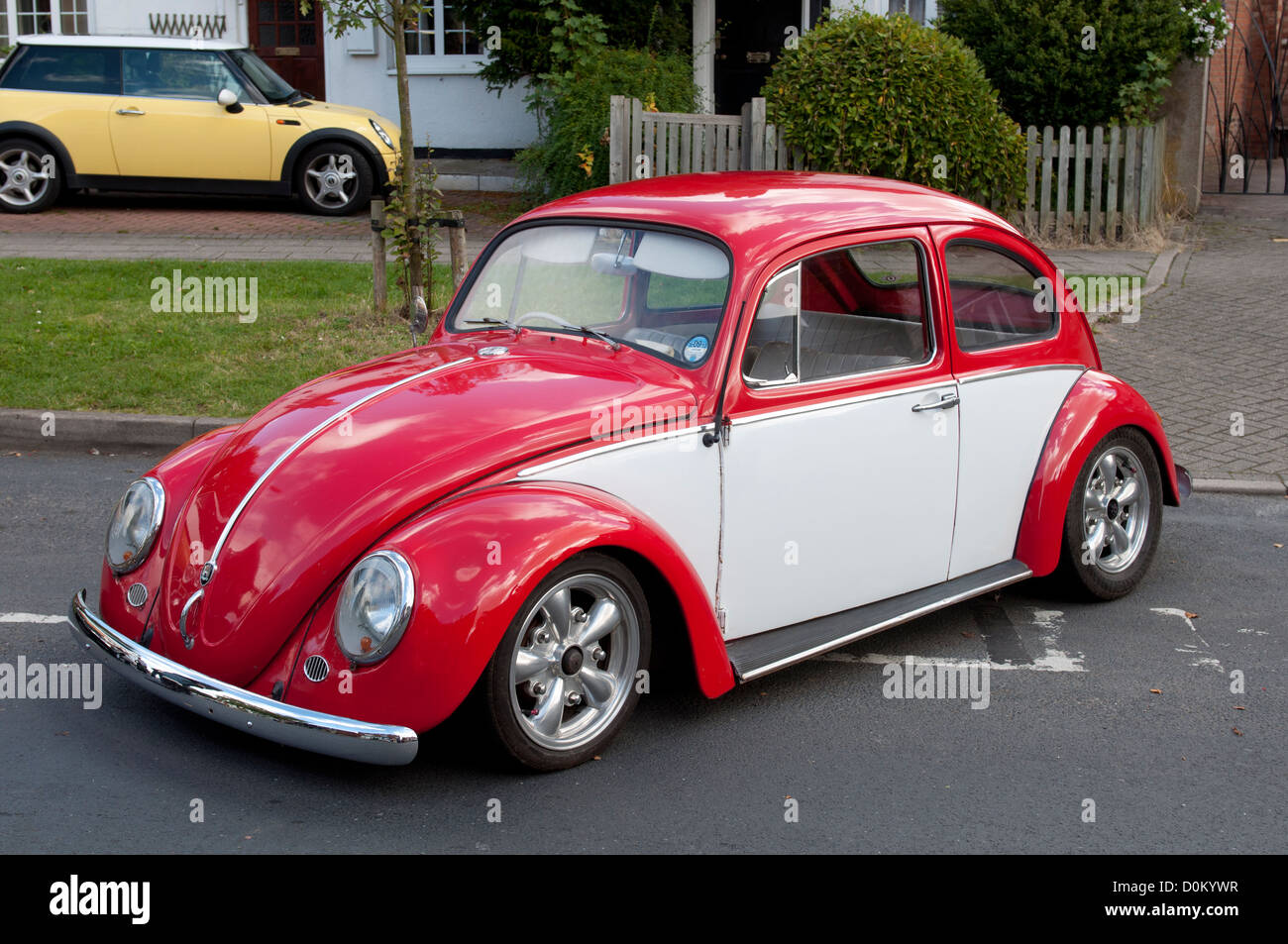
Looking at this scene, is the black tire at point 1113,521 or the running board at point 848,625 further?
the black tire at point 1113,521

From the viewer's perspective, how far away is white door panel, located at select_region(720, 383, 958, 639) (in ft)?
14.7

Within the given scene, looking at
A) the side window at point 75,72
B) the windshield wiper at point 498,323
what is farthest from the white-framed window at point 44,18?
the windshield wiper at point 498,323

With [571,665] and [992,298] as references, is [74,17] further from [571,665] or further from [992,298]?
[571,665]

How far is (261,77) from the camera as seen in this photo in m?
14.6

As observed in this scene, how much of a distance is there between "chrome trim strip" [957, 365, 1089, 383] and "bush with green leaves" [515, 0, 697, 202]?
813 centimetres

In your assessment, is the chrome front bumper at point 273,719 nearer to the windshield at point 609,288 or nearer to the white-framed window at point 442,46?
the windshield at point 609,288

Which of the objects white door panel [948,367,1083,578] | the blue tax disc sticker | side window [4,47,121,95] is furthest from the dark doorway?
the blue tax disc sticker

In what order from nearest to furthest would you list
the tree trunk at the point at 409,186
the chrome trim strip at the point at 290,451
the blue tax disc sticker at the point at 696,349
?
the chrome trim strip at the point at 290,451 < the blue tax disc sticker at the point at 696,349 < the tree trunk at the point at 409,186

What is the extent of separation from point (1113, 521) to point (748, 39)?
43.2 feet

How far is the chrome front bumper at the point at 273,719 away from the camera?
3.67 meters

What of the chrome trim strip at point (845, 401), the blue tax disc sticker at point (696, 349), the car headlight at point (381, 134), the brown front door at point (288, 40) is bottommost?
the chrome trim strip at point (845, 401)

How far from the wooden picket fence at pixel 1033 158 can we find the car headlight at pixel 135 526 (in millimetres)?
8741

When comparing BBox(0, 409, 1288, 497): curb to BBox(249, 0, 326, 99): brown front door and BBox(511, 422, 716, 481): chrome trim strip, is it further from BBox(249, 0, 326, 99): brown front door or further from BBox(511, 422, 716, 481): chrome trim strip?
BBox(249, 0, 326, 99): brown front door

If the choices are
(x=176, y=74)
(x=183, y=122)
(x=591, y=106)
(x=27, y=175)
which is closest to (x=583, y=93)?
(x=591, y=106)
